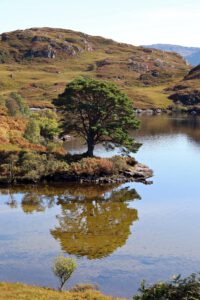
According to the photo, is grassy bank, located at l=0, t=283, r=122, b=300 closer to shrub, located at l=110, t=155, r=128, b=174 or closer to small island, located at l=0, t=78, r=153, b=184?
small island, located at l=0, t=78, r=153, b=184

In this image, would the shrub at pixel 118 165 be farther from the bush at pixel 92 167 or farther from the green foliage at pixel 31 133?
the green foliage at pixel 31 133

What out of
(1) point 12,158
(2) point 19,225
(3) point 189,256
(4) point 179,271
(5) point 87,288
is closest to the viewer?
(5) point 87,288

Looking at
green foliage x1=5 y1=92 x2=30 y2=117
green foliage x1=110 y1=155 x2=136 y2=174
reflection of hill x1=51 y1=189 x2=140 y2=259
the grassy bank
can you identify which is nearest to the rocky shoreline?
green foliage x1=110 y1=155 x2=136 y2=174

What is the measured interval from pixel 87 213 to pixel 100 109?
91.2 feet

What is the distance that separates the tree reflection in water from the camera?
52.2 metres

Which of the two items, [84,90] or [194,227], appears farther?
[84,90]

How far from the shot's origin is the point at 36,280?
42250mm

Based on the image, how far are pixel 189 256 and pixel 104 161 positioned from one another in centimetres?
3882

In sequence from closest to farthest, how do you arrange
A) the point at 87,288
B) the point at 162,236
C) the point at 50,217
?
the point at 87,288, the point at 162,236, the point at 50,217

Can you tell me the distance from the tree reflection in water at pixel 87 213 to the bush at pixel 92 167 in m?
3.97

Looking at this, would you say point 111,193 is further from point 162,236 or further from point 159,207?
point 162,236

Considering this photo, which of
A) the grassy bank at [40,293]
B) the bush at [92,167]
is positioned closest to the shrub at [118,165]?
the bush at [92,167]

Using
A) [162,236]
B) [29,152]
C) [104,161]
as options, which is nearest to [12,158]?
[29,152]

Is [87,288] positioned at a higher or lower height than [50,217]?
higher
